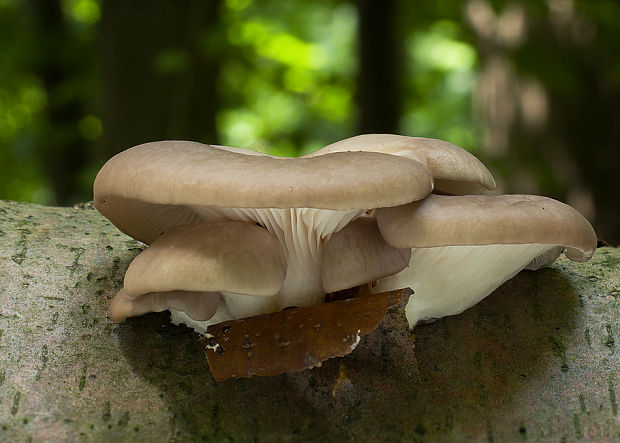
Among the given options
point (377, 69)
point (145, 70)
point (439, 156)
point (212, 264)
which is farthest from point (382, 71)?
point (212, 264)

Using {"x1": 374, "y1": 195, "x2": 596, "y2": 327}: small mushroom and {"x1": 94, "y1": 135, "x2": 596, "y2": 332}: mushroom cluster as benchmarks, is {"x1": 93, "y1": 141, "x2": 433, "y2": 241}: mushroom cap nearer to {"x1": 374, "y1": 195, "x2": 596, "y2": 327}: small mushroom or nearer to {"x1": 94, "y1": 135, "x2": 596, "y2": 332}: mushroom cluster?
{"x1": 94, "y1": 135, "x2": 596, "y2": 332}: mushroom cluster

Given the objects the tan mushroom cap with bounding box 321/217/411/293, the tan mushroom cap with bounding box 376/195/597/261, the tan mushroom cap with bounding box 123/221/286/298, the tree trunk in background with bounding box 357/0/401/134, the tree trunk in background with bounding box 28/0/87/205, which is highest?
the tan mushroom cap with bounding box 376/195/597/261

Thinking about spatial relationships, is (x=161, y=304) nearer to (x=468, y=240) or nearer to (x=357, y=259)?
(x=357, y=259)

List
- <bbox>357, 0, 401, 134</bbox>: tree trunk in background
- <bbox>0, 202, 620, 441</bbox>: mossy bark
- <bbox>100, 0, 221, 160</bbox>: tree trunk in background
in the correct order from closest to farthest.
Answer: <bbox>0, 202, 620, 441</bbox>: mossy bark
<bbox>100, 0, 221, 160</bbox>: tree trunk in background
<bbox>357, 0, 401, 134</bbox>: tree trunk in background

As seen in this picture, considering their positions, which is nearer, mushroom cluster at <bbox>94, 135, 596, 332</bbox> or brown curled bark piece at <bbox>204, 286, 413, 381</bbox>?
mushroom cluster at <bbox>94, 135, 596, 332</bbox>

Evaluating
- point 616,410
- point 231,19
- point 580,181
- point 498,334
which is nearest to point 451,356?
point 498,334

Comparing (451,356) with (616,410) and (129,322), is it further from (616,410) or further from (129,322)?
(129,322)

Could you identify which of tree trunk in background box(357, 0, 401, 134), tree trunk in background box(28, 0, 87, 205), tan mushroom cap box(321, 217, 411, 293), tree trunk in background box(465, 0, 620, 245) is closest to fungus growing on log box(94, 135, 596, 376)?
tan mushroom cap box(321, 217, 411, 293)
